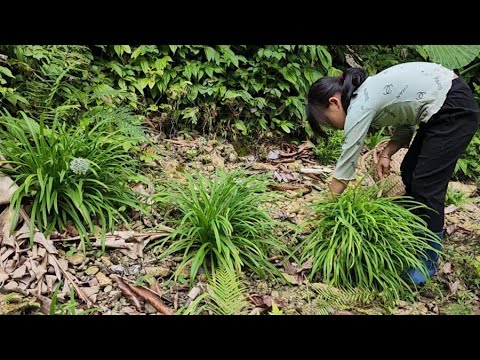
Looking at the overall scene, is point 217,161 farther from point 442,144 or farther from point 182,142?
point 442,144

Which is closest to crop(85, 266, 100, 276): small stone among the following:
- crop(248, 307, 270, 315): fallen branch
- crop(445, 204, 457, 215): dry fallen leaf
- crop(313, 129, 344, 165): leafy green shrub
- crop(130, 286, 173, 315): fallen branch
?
crop(130, 286, 173, 315): fallen branch

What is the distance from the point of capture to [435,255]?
297 centimetres

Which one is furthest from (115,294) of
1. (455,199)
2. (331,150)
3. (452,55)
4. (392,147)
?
(452,55)

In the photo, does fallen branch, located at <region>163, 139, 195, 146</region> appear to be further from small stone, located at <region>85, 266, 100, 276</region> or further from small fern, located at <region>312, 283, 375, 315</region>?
small fern, located at <region>312, 283, 375, 315</region>

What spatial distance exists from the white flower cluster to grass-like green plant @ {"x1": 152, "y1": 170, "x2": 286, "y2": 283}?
22.2 inches

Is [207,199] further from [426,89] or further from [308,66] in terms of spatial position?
[308,66]

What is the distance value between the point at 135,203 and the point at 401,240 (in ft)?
5.61

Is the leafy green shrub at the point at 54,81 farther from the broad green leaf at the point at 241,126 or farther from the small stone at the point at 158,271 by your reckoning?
the small stone at the point at 158,271

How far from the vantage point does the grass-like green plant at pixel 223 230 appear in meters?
2.68

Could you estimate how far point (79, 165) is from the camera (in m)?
2.72

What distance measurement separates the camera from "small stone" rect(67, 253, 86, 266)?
2629mm

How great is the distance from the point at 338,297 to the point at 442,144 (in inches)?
43.3
